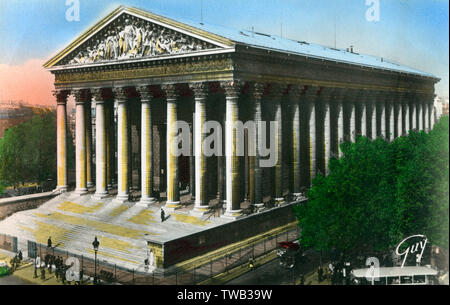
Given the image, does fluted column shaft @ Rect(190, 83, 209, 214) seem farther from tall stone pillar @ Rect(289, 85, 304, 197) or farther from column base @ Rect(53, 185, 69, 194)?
column base @ Rect(53, 185, 69, 194)

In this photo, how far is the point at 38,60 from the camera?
157 ft

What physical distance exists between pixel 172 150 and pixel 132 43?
33.1ft

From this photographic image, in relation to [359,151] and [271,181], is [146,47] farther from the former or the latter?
[359,151]

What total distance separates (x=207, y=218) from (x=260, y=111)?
983cm

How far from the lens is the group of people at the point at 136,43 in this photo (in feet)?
139

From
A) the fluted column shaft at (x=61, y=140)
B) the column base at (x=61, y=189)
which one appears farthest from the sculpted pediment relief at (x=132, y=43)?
the column base at (x=61, y=189)

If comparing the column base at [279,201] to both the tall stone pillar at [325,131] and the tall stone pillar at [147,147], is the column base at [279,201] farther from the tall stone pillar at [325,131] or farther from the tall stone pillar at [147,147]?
the tall stone pillar at [147,147]

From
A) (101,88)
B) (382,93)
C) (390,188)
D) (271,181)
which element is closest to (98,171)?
(101,88)

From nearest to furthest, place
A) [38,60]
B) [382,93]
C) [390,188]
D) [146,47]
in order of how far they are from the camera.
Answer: [390,188]
[146,47]
[38,60]
[382,93]

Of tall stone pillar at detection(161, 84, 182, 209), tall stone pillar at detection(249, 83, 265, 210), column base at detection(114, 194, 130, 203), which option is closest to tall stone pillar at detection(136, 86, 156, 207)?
column base at detection(114, 194, 130, 203)

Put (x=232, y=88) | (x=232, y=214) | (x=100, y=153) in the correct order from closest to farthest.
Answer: (x=232, y=88) → (x=232, y=214) → (x=100, y=153)

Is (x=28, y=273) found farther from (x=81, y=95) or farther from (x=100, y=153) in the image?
(x=81, y=95)

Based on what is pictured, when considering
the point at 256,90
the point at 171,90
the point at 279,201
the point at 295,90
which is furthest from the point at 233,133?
the point at 295,90

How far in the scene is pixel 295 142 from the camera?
161ft
